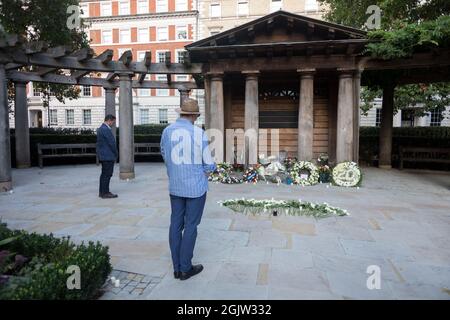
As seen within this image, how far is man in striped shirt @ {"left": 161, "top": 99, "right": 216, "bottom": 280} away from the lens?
3.88 meters

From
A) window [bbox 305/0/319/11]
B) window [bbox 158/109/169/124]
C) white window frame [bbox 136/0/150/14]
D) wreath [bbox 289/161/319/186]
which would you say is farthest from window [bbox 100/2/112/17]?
wreath [bbox 289/161/319/186]

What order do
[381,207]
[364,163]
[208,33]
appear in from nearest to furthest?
[381,207] < [364,163] < [208,33]

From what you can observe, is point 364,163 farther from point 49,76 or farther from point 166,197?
point 49,76

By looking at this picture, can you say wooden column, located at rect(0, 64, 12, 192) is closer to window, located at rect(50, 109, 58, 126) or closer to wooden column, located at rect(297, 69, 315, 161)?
wooden column, located at rect(297, 69, 315, 161)

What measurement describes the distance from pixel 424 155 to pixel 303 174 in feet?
23.4

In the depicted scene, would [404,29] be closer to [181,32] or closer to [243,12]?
[243,12]

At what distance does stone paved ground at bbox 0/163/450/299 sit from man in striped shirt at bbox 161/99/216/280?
0.28 meters

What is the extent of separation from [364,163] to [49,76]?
45.8 feet

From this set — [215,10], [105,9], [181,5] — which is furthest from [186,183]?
[105,9]

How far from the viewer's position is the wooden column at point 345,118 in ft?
36.2

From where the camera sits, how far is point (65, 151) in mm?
16484

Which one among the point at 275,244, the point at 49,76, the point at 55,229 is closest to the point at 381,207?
the point at 275,244

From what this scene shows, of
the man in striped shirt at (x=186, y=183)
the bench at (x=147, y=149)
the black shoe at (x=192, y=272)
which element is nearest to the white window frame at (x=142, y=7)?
the bench at (x=147, y=149)

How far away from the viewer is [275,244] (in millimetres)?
5035
